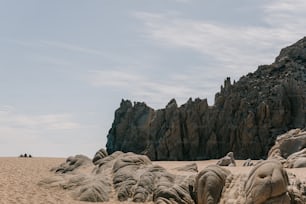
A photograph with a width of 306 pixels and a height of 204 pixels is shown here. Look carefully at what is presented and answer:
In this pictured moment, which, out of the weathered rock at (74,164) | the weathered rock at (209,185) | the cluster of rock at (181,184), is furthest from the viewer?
the weathered rock at (74,164)

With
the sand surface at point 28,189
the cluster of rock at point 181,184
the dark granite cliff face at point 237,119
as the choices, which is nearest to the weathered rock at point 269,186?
the cluster of rock at point 181,184

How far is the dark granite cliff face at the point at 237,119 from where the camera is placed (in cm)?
6794

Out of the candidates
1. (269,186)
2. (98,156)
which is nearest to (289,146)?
(98,156)

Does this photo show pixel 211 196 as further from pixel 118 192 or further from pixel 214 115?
pixel 214 115

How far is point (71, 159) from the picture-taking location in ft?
117

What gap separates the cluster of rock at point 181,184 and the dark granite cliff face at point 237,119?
40.1m

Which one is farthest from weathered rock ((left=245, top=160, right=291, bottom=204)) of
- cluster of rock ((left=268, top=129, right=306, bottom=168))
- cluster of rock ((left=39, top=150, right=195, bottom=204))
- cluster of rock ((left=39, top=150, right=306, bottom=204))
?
cluster of rock ((left=268, top=129, right=306, bottom=168))

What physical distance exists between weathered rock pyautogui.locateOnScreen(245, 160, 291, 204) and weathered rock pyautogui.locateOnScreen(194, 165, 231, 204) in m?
2.06

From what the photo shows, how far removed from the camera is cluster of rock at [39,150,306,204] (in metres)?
19.7

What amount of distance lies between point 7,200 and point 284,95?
54.4 m

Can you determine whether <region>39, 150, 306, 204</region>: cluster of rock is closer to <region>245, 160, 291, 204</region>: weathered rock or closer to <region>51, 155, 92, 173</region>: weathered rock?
<region>245, 160, 291, 204</region>: weathered rock

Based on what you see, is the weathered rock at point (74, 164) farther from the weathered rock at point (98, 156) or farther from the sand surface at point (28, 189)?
the sand surface at point (28, 189)

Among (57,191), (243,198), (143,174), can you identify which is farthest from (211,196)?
(57,191)

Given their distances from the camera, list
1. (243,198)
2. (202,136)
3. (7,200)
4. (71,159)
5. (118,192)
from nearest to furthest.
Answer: (243,198), (7,200), (118,192), (71,159), (202,136)
